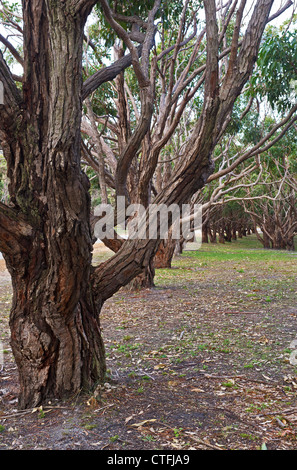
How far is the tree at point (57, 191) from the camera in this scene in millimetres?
3156

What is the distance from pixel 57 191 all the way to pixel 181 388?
6.95 ft

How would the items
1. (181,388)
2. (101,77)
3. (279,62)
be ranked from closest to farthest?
1. (181,388)
2. (101,77)
3. (279,62)

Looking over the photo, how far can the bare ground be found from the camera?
9.71ft

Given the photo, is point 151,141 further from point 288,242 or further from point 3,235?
point 288,242

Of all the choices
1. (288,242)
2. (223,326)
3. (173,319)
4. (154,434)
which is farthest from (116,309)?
(288,242)

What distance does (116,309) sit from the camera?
781 centimetres

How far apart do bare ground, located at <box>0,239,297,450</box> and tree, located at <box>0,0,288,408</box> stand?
1.36 feet

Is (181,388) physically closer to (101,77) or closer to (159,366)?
(159,366)

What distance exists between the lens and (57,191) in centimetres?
312

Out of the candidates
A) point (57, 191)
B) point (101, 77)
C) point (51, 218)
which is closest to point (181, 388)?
point (51, 218)

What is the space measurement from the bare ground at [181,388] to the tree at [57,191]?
1.36ft

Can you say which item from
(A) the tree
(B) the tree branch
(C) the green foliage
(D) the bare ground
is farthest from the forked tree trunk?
(C) the green foliage

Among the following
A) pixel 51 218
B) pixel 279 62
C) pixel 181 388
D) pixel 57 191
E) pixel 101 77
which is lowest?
pixel 181 388
